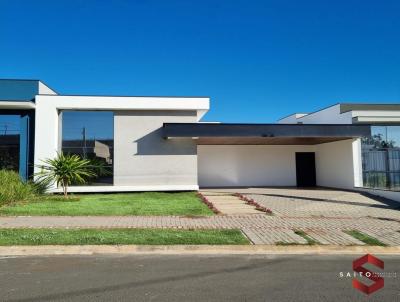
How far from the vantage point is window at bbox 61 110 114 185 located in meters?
19.1

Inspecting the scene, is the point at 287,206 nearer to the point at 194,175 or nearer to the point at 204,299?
the point at 194,175

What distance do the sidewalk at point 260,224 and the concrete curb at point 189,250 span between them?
41 cm

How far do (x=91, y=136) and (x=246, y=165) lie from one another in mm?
10808

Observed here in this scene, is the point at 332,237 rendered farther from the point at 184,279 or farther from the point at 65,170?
the point at 65,170

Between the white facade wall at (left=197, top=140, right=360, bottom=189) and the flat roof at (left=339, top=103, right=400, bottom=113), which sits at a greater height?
the flat roof at (left=339, top=103, right=400, bottom=113)

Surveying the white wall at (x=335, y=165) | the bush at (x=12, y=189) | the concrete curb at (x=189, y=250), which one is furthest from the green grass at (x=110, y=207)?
the white wall at (x=335, y=165)

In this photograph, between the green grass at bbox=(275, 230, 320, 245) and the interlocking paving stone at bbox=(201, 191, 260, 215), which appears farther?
the interlocking paving stone at bbox=(201, 191, 260, 215)

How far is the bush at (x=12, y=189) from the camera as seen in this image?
574 inches

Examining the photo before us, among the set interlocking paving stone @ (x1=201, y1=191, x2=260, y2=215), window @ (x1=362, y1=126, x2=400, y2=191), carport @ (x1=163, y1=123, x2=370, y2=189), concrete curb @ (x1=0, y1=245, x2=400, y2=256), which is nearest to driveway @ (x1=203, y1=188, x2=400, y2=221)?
interlocking paving stone @ (x1=201, y1=191, x2=260, y2=215)

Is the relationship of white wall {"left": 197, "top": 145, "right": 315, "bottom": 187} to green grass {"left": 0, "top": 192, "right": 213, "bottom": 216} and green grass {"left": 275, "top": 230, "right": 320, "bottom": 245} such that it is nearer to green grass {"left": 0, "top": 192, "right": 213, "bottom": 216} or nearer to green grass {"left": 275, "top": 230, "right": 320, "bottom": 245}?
green grass {"left": 0, "top": 192, "right": 213, "bottom": 216}

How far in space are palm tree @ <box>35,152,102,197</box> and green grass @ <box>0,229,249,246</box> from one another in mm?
7651

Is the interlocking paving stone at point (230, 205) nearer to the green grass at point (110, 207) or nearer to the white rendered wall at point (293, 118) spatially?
the green grass at point (110, 207)

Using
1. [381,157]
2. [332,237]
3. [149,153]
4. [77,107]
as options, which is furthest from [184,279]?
[381,157]

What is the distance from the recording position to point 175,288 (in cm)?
525
